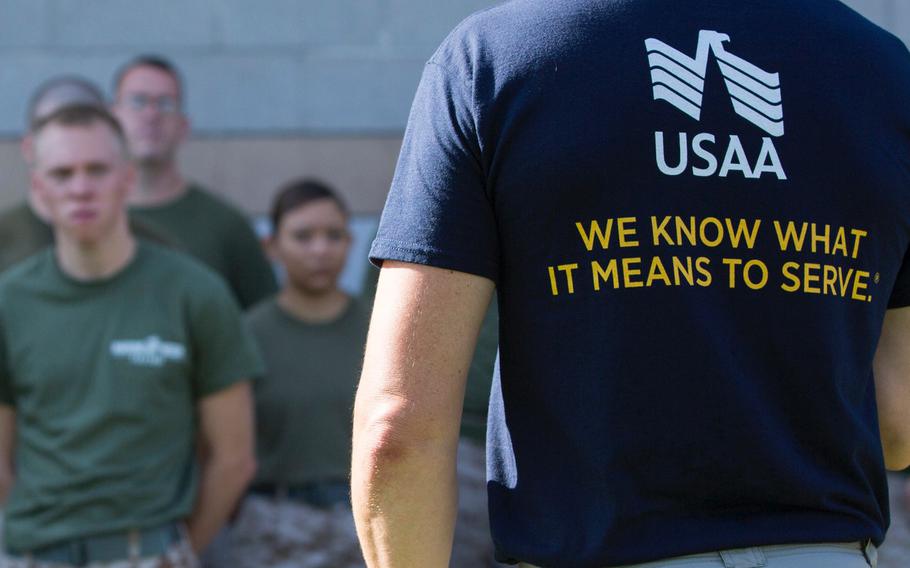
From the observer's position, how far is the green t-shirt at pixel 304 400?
468 cm

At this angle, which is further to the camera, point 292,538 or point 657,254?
point 292,538

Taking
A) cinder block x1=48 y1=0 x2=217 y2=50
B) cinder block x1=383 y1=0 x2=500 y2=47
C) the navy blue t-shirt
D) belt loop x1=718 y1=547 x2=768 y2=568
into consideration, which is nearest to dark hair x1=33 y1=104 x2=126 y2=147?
cinder block x1=48 y1=0 x2=217 y2=50

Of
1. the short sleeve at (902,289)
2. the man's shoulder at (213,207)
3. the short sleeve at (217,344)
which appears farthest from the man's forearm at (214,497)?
the short sleeve at (902,289)

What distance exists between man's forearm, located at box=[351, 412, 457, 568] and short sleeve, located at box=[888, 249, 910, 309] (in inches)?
28.7

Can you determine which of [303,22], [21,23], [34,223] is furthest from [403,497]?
[21,23]

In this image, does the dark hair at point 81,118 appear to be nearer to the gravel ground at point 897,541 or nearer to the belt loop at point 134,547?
the belt loop at point 134,547

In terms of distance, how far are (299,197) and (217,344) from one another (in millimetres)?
1175

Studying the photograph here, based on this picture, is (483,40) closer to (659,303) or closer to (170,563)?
(659,303)

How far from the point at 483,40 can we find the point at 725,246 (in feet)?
1.45

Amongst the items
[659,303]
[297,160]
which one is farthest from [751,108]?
[297,160]

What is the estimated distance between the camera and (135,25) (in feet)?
19.6

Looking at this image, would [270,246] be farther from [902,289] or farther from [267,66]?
[902,289]

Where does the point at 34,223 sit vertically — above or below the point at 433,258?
below

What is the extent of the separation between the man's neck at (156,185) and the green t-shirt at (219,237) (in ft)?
0.16
